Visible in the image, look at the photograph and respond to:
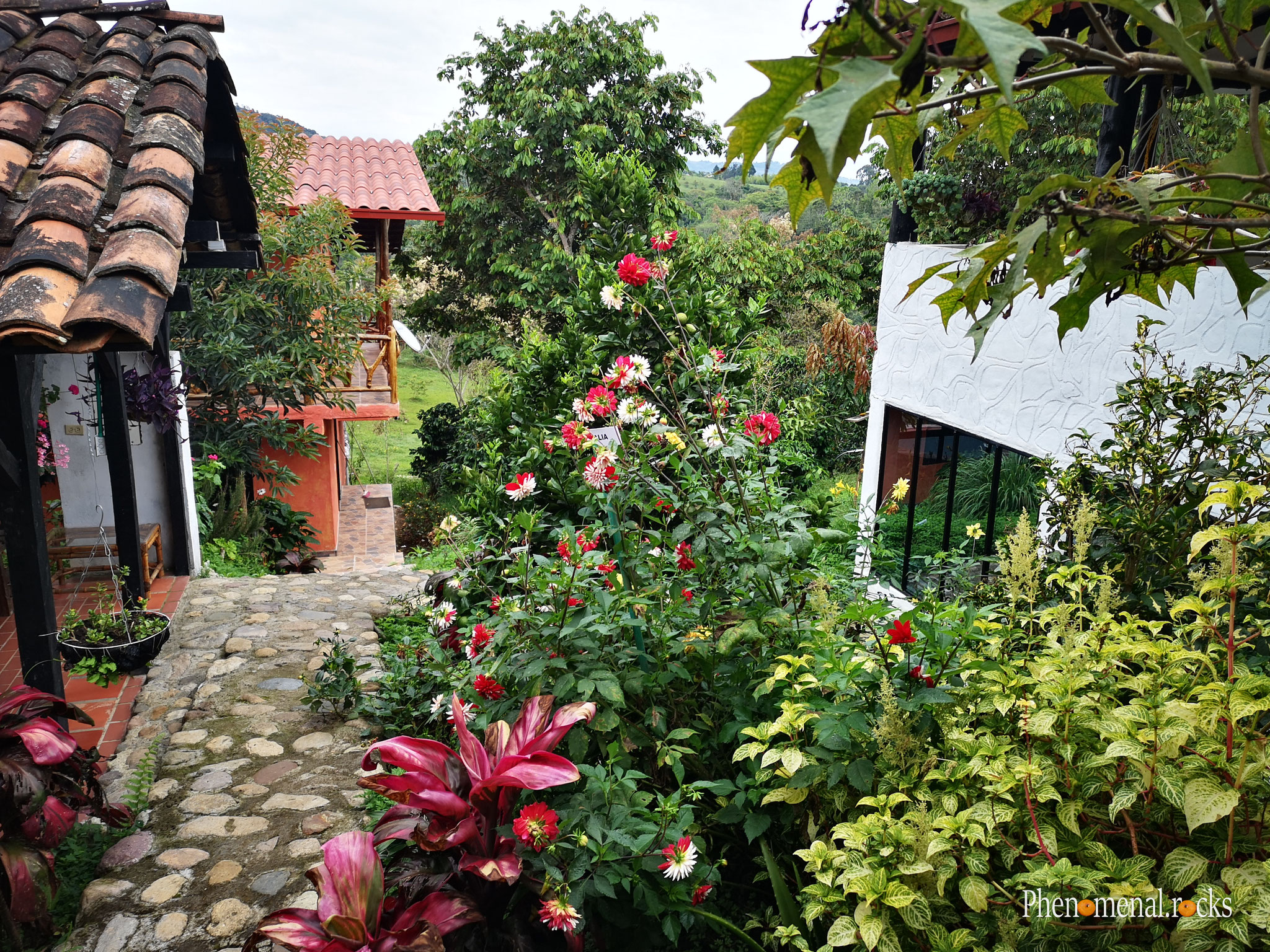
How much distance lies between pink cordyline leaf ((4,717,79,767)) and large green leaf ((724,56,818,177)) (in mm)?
2974

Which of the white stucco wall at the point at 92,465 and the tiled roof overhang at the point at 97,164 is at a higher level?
the tiled roof overhang at the point at 97,164

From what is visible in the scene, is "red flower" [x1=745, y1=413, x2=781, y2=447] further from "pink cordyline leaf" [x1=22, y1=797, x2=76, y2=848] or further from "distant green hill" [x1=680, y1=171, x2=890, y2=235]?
"distant green hill" [x1=680, y1=171, x2=890, y2=235]

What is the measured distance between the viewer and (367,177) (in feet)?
39.5

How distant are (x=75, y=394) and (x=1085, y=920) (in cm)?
651

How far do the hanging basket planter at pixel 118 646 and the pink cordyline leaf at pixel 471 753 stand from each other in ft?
10.2

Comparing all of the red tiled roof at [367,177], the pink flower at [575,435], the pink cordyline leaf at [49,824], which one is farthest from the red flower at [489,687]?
the red tiled roof at [367,177]

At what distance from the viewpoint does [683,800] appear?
234 cm

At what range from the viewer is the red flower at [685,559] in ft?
8.22

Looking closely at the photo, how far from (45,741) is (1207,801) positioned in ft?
10.5

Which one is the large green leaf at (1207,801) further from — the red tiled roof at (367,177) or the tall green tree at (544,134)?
the tall green tree at (544,134)

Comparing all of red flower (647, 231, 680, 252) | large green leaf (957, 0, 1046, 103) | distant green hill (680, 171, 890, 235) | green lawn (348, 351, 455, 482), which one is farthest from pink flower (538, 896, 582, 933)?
distant green hill (680, 171, 890, 235)

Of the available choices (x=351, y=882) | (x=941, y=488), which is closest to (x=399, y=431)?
(x=941, y=488)

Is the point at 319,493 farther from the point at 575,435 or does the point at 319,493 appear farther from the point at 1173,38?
the point at 1173,38

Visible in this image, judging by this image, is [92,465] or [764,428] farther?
[92,465]
